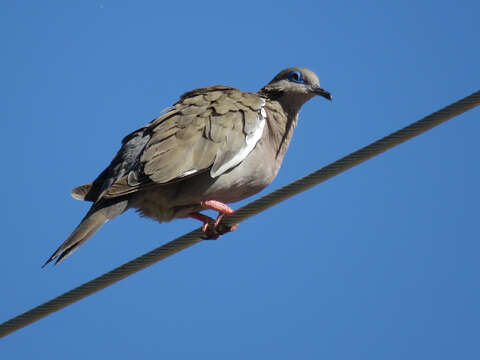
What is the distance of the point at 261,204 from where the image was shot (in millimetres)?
4402

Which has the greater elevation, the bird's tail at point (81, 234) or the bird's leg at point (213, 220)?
the bird's leg at point (213, 220)

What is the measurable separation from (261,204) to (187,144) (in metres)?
1.50

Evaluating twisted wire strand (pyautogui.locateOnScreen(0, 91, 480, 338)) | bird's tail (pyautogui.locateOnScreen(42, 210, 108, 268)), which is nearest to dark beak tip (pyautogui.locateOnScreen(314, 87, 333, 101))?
twisted wire strand (pyautogui.locateOnScreen(0, 91, 480, 338))

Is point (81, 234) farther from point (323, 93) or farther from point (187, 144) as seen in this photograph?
point (323, 93)

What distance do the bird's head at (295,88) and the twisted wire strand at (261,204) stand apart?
226 centimetres

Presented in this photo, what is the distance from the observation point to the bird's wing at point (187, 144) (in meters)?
5.45

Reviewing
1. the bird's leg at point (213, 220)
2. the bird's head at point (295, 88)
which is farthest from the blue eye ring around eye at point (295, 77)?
the bird's leg at point (213, 220)

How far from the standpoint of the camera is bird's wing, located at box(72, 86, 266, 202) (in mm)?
5445

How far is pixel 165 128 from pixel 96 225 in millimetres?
1135

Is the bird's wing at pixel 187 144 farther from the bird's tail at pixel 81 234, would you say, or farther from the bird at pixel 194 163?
the bird's tail at pixel 81 234

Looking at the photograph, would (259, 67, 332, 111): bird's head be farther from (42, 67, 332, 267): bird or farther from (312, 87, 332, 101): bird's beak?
(42, 67, 332, 267): bird

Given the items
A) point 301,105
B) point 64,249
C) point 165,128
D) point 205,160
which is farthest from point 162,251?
point 301,105

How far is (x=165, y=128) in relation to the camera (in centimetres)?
590

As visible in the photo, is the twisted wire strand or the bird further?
the bird
